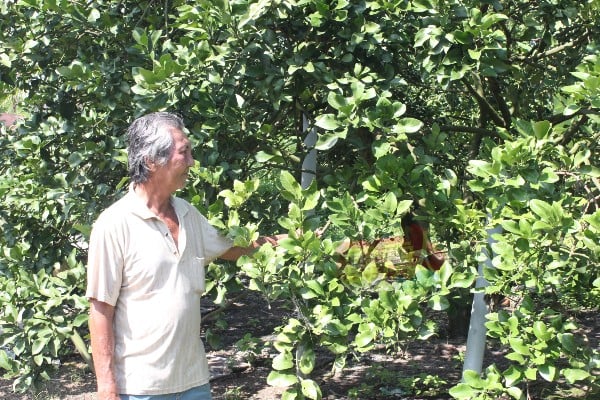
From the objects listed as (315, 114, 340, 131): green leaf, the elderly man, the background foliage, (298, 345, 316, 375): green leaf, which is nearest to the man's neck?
the elderly man

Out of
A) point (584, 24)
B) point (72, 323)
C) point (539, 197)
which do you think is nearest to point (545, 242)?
point (539, 197)

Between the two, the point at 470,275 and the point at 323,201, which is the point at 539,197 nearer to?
the point at 470,275

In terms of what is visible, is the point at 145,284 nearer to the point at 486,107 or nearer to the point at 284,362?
the point at 284,362

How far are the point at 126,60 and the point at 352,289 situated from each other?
1598 millimetres

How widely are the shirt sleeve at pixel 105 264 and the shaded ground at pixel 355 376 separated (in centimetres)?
216

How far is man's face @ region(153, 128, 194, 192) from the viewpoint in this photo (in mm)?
2602

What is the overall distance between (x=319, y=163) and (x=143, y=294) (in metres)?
1.90

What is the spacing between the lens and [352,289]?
3.02 m

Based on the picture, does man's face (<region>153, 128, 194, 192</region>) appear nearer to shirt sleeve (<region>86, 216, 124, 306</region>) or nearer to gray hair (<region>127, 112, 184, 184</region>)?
gray hair (<region>127, 112, 184, 184</region>)

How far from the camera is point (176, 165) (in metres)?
2.61

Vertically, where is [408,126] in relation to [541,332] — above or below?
above

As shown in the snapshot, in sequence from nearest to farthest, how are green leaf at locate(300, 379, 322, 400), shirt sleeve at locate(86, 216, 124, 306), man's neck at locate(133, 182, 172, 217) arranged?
shirt sleeve at locate(86, 216, 124, 306)
man's neck at locate(133, 182, 172, 217)
green leaf at locate(300, 379, 322, 400)

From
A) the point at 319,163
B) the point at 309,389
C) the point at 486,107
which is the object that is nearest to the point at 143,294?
the point at 309,389

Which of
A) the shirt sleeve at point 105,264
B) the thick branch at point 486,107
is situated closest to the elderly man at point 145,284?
the shirt sleeve at point 105,264
